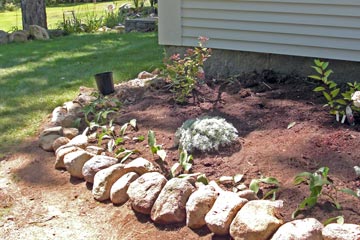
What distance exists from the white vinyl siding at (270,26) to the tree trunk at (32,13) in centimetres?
514

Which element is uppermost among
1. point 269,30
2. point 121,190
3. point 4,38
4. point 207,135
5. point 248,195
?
point 269,30

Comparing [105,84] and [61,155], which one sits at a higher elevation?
[105,84]

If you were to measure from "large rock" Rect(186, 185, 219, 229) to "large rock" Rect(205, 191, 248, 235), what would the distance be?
1.8 inches

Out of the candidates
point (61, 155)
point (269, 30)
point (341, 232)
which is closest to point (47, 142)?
point (61, 155)

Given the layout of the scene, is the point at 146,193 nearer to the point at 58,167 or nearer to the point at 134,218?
the point at 134,218

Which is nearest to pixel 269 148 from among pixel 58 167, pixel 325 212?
pixel 325 212

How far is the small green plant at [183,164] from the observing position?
2798mm

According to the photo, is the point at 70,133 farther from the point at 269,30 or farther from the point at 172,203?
the point at 269,30

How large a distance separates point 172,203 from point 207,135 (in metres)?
0.65

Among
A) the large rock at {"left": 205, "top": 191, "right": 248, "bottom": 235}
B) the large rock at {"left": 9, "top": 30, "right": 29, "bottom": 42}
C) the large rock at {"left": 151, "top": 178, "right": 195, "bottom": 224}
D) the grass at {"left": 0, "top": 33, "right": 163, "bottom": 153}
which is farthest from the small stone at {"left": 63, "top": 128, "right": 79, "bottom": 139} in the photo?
the large rock at {"left": 9, "top": 30, "right": 29, "bottom": 42}

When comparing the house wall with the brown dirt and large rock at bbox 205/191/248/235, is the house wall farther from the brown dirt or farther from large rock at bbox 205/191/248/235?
large rock at bbox 205/191/248/235

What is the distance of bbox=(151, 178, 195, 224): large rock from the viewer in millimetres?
2475

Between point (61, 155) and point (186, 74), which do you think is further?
point (186, 74)

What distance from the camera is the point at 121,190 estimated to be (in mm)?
2756
